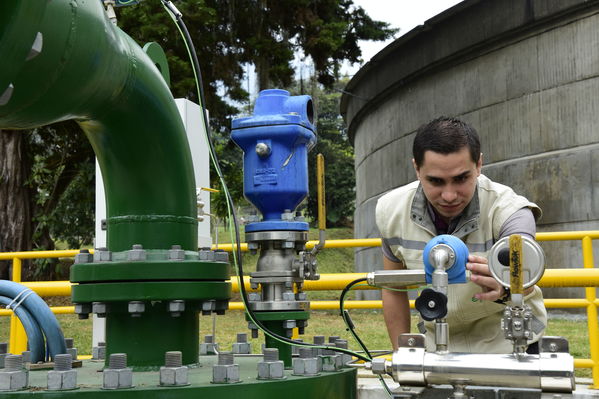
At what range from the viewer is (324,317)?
1106cm

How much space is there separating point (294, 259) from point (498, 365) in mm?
825

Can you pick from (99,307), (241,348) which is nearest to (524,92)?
(241,348)

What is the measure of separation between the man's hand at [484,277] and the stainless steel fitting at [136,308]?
35.6 inches

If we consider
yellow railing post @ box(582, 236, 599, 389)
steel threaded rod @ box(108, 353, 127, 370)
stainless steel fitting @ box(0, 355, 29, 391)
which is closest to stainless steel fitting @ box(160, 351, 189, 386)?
steel threaded rod @ box(108, 353, 127, 370)

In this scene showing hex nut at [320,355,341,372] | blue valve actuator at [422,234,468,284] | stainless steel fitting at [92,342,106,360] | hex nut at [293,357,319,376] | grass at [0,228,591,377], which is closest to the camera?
blue valve actuator at [422,234,468,284]

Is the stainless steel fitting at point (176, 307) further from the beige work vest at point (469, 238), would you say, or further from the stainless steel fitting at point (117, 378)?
the beige work vest at point (469, 238)

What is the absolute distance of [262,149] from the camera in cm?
212

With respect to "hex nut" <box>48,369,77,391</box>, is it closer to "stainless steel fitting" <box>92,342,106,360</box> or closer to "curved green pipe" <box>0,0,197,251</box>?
"curved green pipe" <box>0,0,197,251</box>

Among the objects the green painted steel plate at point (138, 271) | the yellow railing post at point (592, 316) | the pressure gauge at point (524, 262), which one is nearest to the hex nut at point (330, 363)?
the green painted steel plate at point (138, 271)

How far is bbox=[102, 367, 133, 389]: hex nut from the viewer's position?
5.30ft

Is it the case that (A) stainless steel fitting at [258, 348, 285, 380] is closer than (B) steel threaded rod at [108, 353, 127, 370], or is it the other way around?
(B) steel threaded rod at [108, 353, 127, 370]

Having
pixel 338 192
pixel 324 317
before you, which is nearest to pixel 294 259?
pixel 324 317

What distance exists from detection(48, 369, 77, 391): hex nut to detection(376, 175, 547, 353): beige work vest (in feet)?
4.26

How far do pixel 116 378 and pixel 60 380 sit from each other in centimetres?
14
